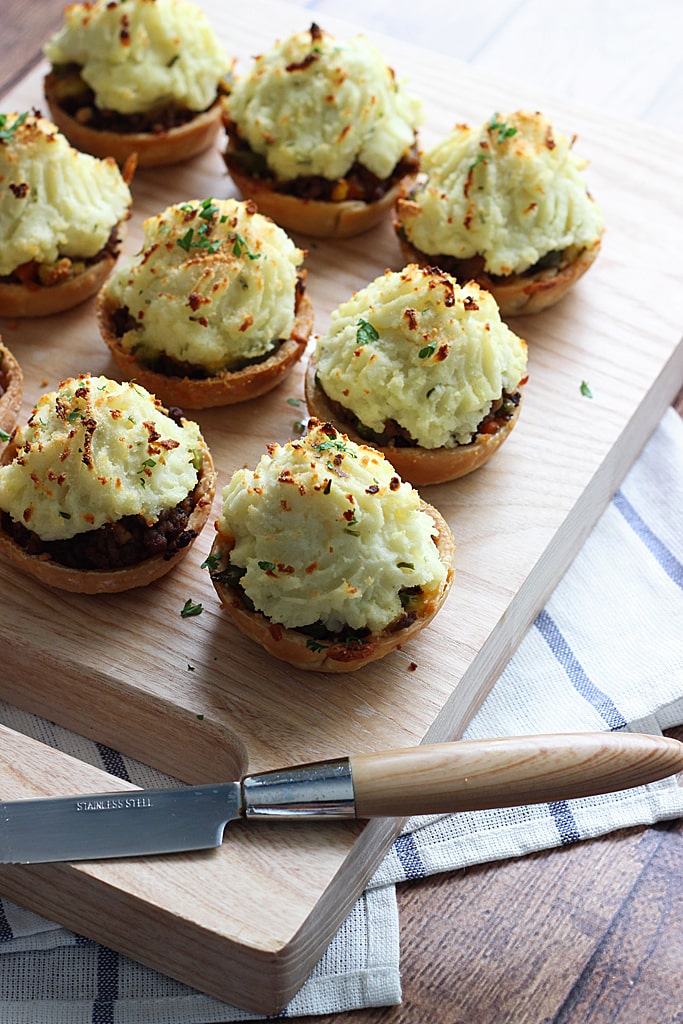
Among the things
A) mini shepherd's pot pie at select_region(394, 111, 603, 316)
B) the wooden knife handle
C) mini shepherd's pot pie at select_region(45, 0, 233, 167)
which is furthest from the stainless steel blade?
mini shepherd's pot pie at select_region(45, 0, 233, 167)

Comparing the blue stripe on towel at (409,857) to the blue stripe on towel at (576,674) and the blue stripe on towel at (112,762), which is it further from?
the blue stripe on towel at (112,762)

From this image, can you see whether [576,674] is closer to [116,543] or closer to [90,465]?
[116,543]

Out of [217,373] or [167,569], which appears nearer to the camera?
[167,569]

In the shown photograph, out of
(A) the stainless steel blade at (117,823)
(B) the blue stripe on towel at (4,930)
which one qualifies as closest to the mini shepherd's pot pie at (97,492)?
(A) the stainless steel blade at (117,823)

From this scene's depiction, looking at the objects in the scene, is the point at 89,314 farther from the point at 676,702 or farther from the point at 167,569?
the point at 676,702

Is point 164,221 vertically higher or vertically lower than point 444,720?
higher

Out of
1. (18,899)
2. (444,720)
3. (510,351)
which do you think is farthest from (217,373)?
(18,899)
